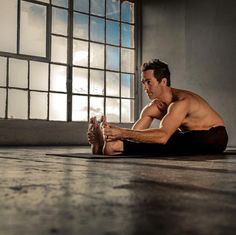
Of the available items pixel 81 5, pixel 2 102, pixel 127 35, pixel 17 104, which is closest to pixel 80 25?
pixel 81 5

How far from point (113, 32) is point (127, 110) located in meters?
1.32

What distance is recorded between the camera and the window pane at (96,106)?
6.85 metres

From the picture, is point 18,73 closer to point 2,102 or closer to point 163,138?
point 2,102

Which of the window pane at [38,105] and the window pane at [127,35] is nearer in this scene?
the window pane at [38,105]

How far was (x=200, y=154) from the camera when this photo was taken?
3.20 metres

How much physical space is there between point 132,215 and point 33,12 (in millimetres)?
5798

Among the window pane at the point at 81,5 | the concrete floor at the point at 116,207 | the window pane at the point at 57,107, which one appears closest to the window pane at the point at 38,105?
the window pane at the point at 57,107

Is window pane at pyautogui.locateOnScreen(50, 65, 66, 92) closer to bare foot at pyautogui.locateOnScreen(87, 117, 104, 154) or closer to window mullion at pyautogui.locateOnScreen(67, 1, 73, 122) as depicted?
window mullion at pyautogui.locateOnScreen(67, 1, 73, 122)

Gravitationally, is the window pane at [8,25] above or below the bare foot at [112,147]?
above

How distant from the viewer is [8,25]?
580 centimetres

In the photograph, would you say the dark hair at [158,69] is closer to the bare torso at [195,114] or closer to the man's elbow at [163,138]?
the bare torso at [195,114]

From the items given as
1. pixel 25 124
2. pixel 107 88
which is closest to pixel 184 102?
pixel 25 124

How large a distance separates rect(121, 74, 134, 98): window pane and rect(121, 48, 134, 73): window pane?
103mm

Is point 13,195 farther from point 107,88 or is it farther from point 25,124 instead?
point 107,88
